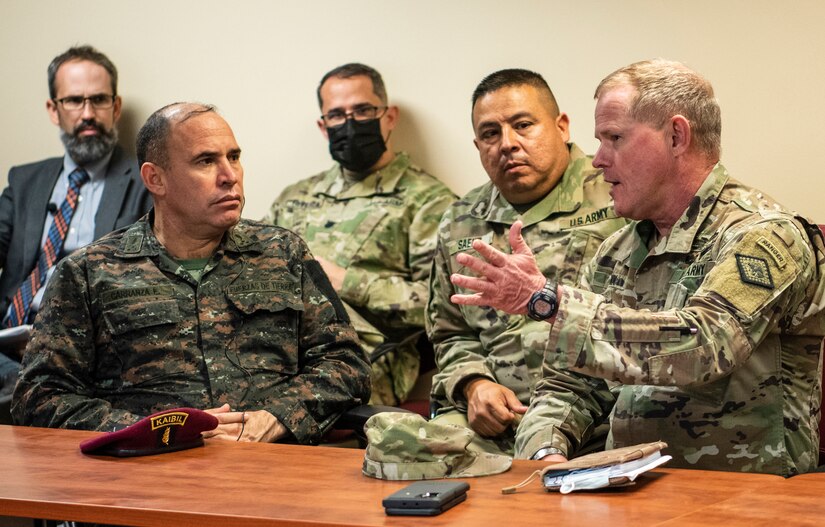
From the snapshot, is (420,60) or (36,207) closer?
(420,60)

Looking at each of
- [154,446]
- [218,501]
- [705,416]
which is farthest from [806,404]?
[154,446]

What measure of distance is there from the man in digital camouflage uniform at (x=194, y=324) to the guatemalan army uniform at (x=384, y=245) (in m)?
0.80

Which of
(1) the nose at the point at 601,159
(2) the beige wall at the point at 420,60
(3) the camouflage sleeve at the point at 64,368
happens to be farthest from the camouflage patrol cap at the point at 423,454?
(2) the beige wall at the point at 420,60

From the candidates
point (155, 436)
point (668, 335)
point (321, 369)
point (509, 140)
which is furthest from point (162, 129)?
point (668, 335)

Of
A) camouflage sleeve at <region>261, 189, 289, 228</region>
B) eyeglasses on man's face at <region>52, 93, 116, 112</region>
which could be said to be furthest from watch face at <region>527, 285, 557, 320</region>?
eyeglasses on man's face at <region>52, 93, 116, 112</region>

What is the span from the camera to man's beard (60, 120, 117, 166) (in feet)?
15.9

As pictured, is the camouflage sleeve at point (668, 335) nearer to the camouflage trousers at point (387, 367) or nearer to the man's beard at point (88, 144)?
the camouflage trousers at point (387, 367)

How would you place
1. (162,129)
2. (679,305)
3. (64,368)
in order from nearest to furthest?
(679,305) → (64,368) → (162,129)

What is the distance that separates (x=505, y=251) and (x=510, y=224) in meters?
0.10

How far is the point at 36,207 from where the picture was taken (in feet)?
16.0

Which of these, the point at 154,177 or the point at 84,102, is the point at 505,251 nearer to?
the point at 154,177

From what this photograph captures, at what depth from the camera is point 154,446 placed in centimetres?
232

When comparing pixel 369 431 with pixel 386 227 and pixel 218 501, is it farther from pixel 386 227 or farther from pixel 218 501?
pixel 386 227

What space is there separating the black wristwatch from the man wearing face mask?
1.81 metres
